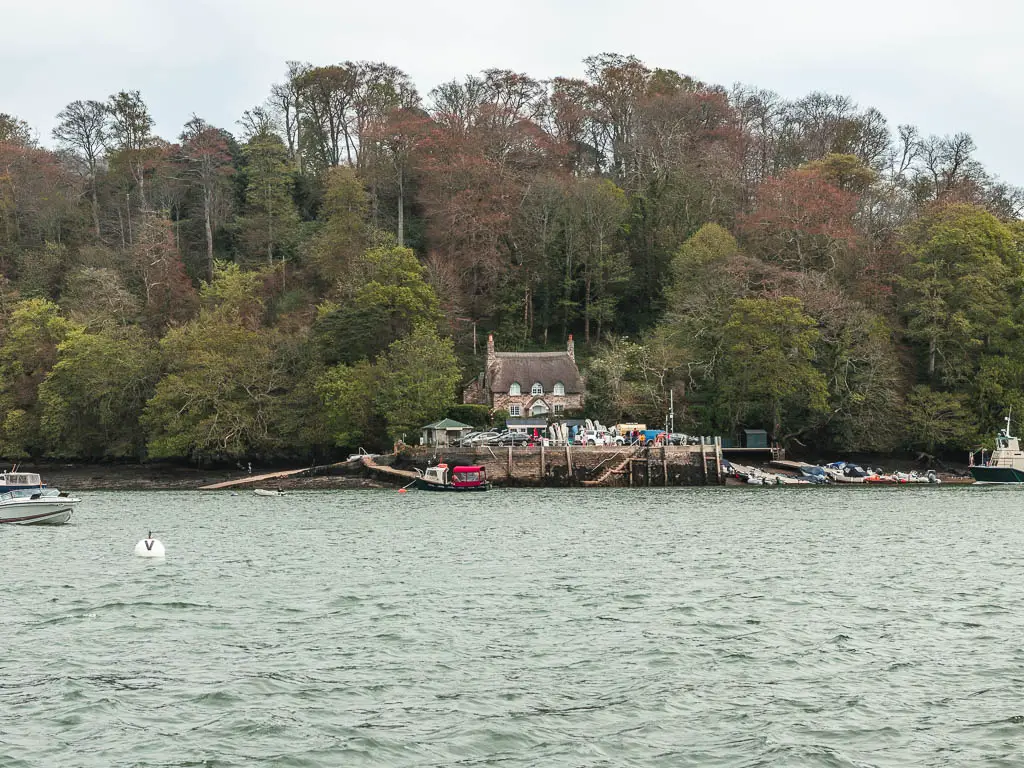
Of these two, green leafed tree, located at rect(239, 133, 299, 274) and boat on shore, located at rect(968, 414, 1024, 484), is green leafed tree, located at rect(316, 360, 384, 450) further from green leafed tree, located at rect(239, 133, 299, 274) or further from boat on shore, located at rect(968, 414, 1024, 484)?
boat on shore, located at rect(968, 414, 1024, 484)

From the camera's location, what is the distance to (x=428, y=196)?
328 feet

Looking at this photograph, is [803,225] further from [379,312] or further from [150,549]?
[150,549]

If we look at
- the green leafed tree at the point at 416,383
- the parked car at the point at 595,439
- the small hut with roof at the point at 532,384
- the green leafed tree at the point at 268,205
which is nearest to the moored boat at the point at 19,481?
the green leafed tree at the point at 416,383

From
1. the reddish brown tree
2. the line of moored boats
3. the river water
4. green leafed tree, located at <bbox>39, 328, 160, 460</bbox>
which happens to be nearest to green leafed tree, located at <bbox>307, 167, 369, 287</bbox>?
green leafed tree, located at <bbox>39, 328, 160, 460</bbox>

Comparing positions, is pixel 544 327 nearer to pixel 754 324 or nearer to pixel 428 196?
pixel 428 196

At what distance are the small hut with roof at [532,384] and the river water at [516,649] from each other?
3709cm

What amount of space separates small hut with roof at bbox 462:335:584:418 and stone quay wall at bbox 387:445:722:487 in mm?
8897

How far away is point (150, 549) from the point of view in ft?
129

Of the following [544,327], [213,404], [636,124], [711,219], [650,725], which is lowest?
[650,725]

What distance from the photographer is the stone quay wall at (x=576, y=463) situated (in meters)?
73.1

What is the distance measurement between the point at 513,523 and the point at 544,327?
1926 inches

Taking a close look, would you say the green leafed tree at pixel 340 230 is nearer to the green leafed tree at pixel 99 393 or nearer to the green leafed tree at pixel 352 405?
the green leafed tree at pixel 352 405

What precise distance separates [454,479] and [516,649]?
45884 mm

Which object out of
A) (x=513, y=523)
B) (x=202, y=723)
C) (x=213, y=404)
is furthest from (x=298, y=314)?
(x=202, y=723)
